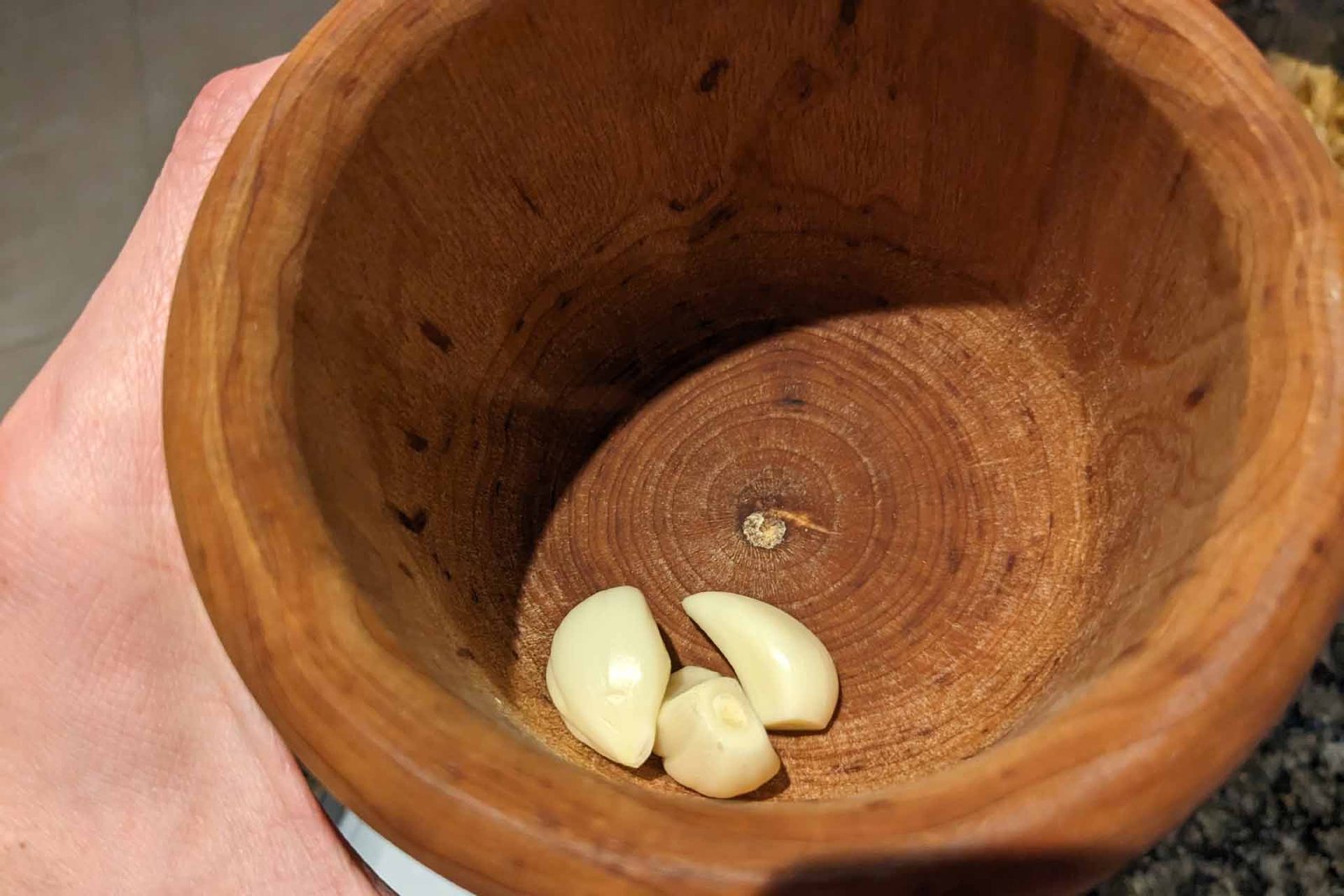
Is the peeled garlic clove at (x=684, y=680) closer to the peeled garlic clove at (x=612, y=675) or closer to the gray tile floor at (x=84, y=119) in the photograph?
the peeled garlic clove at (x=612, y=675)

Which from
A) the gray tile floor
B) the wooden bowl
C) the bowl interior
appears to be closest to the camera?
the wooden bowl

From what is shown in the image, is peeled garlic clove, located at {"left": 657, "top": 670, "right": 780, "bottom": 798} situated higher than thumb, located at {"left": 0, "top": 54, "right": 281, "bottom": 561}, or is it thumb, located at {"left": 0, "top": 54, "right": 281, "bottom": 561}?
thumb, located at {"left": 0, "top": 54, "right": 281, "bottom": 561}

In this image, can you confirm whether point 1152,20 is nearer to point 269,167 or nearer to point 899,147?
point 899,147

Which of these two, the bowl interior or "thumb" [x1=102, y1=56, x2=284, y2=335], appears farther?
"thumb" [x1=102, y1=56, x2=284, y2=335]

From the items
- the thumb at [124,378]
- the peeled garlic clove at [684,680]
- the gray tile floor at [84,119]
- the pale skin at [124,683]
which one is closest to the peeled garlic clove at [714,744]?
the peeled garlic clove at [684,680]

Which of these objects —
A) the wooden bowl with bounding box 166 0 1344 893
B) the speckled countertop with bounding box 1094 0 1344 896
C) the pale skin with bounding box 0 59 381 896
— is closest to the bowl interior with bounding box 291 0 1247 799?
the wooden bowl with bounding box 166 0 1344 893

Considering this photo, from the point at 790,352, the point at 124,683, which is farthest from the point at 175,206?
the point at 790,352

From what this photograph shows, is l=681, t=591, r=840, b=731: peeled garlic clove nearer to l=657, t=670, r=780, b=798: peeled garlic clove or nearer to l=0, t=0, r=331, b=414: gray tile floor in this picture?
l=657, t=670, r=780, b=798: peeled garlic clove

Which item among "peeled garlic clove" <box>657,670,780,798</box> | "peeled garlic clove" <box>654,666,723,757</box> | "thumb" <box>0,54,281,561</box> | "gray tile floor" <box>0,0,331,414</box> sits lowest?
"peeled garlic clove" <box>657,670,780,798</box>

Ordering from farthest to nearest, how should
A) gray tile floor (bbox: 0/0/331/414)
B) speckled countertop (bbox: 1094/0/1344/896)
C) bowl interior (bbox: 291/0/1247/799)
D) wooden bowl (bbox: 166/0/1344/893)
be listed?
gray tile floor (bbox: 0/0/331/414) → speckled countertop (bbox: 1094/0/1344/896) → bowl interior (bbox: 291/0/1247/799) → wooden bowl (bbox: 166/0/1344/893)
